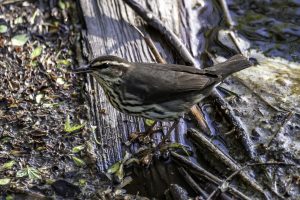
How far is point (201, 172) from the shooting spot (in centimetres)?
520

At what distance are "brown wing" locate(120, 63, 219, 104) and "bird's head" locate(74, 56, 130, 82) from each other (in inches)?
3.3

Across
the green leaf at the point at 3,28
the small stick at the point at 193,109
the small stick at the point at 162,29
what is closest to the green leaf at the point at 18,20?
the green leaf at the point at 3,28

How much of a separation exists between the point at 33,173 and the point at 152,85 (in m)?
1.39

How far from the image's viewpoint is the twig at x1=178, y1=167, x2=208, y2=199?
5.02m

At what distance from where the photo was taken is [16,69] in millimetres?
6375

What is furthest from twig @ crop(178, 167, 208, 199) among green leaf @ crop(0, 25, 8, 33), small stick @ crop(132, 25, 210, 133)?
green leaf @ crop(0, 25, 8, 33)

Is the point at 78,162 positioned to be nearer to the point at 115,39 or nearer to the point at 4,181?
the point at 4,181

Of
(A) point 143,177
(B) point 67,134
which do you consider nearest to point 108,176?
(A) point 143,177

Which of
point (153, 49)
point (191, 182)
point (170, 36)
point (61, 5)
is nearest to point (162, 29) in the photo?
point (170, 36)

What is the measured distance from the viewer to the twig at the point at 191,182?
502 centimetres

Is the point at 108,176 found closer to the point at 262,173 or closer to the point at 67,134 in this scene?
the point at 67,134

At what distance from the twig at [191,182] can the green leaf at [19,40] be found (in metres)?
2.50

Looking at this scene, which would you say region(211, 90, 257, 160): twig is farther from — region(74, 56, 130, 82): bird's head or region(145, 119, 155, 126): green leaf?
region(74, 56, 130, 82): bird's head

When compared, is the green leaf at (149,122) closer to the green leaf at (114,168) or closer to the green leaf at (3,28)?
the green leaf at (114,168)
